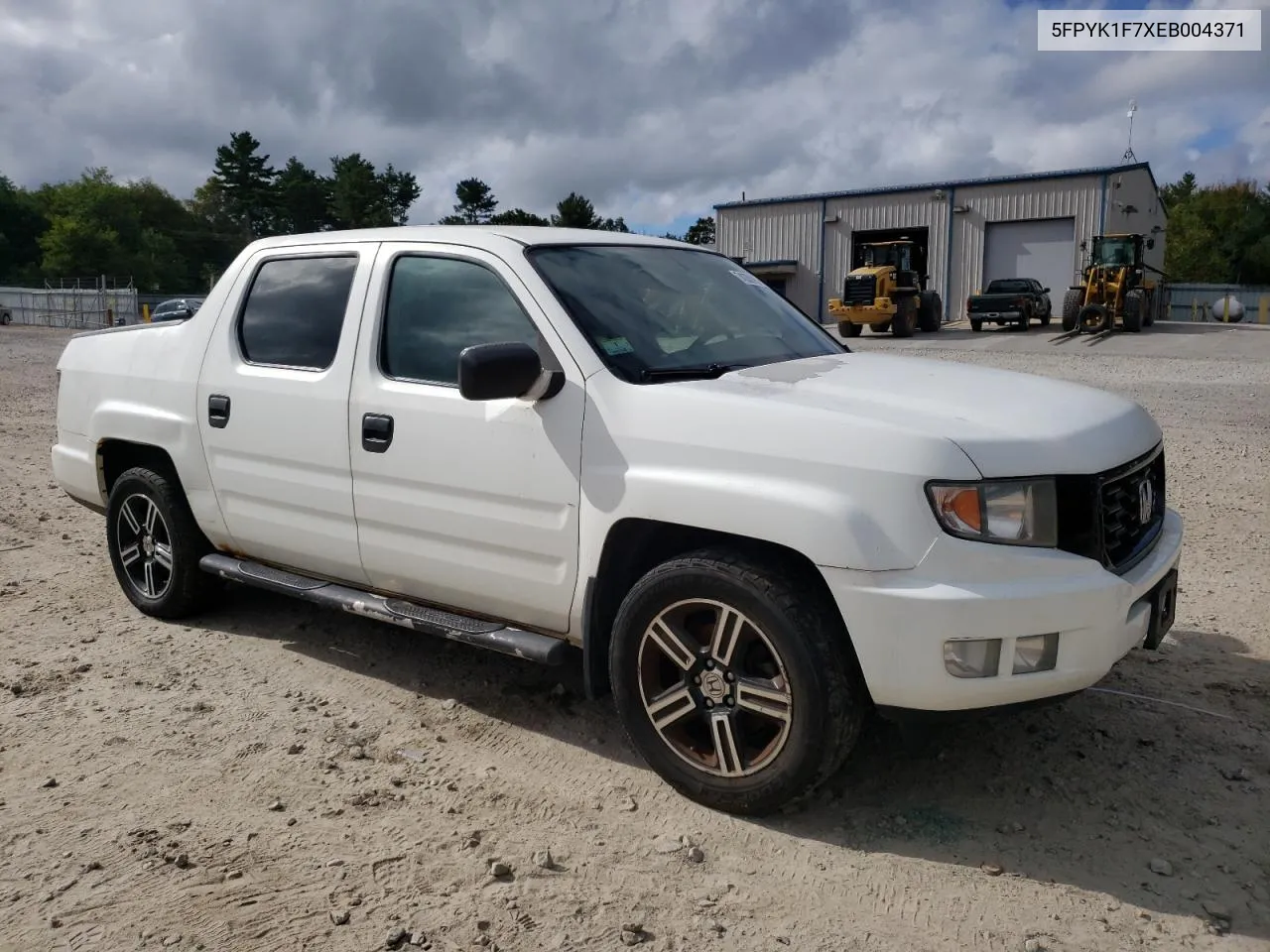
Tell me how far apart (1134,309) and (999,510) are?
2802 centimetres

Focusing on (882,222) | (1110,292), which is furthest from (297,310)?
(882,222)

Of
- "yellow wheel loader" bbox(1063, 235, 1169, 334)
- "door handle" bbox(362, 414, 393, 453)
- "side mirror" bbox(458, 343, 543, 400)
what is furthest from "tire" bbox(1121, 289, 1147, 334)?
"side mirror" bbox(458, 343, 543, 400)

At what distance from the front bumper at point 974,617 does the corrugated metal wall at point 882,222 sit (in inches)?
1496

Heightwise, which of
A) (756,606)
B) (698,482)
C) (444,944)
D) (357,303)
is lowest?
(444,944)

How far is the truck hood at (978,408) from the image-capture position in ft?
9.45

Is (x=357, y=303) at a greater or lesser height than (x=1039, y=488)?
greater

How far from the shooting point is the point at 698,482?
10.2ft

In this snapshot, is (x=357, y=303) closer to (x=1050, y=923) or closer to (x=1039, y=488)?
(x=1039, y=488)

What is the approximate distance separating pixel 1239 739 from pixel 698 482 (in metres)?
2.26

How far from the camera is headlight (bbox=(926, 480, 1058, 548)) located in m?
2.81

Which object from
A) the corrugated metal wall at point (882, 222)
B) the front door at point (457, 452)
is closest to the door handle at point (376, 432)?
the front door at point (457, 452)

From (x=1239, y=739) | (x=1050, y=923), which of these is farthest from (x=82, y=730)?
(x=1239, y=739)

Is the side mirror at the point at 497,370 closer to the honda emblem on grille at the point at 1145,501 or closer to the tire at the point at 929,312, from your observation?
the honda emblem on grille at the point at 1145,501

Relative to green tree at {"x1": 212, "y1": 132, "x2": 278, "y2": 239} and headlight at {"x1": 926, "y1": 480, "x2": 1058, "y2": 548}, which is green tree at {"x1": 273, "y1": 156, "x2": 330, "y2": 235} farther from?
headlight at {"x1": 926, "y1": 480, "x2": 1058, "y2": 548}
